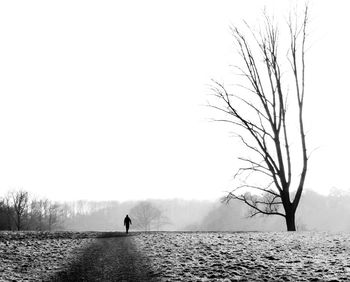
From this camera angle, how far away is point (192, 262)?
1259 centimetres

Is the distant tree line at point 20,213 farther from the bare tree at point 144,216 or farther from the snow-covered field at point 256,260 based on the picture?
the snow-covered field at point 256,260

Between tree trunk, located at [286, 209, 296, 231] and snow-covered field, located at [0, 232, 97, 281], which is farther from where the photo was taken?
tree trunk, located at [286, 209, 296, 231]

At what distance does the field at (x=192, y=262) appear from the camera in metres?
10.3

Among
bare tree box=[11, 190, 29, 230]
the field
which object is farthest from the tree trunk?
bare tree box=[11, 190, 29, 230]

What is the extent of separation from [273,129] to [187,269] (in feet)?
50.0

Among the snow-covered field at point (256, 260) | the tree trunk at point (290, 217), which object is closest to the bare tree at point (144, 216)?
the tree trunk at point (290, 217)

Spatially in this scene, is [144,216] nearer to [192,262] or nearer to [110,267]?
[110,267]

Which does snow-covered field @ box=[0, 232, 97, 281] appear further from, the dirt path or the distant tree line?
the distant tree line

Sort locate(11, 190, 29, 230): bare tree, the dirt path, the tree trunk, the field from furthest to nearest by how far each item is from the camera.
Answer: locate(11, 190, 29, 230): bare tree → the tree trunk → the dirt path → the field

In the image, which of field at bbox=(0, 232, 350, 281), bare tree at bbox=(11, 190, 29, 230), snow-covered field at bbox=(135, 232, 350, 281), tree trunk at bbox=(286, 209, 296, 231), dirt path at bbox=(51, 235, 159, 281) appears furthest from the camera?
bare tree at bbox=(11, 190, 29, 230)

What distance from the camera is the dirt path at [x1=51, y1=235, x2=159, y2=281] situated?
446 inches

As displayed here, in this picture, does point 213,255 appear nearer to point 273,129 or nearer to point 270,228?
point 273,129

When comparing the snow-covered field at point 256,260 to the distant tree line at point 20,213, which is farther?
the distant tree line at point 20,213

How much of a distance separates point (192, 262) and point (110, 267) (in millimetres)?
2935
